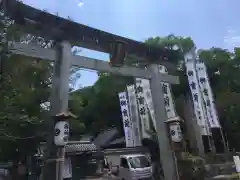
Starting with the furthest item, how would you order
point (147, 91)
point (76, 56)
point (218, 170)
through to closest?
point (147, 91), point (218, 170), point (76, 56)

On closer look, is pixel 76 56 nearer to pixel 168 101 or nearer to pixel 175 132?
pixel 175 132

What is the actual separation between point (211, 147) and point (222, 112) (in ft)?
15.7

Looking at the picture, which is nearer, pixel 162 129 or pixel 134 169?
pixel 162 129

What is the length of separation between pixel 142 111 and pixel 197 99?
3.37 m

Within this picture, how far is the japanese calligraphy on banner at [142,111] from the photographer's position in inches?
714

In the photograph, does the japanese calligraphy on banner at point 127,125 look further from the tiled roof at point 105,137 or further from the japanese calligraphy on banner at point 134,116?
the tiled roof at point 105,137

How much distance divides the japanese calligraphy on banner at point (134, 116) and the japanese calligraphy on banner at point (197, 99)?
3.63 metres

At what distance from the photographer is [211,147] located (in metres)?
20.7

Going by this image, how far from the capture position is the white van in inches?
635

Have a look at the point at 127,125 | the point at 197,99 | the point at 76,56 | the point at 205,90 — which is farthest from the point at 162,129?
the point at 76,56

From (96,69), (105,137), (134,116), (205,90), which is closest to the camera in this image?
(96,69)

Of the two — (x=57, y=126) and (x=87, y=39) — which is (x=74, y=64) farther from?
(x=57, y=126)

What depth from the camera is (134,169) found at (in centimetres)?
1628

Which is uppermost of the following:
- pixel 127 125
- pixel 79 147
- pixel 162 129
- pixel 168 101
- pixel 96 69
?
pixel 96 69
